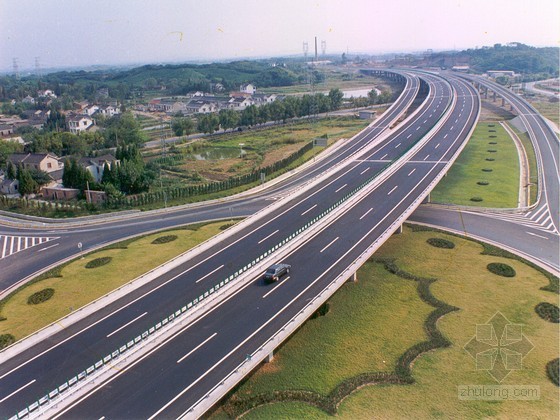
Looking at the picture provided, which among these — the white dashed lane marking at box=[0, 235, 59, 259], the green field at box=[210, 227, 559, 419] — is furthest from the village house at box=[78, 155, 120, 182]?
the green field at box=[210, 227, 559, 419]

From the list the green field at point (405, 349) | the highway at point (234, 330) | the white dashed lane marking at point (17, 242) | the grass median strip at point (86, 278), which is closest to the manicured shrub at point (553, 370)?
the green field at point (405, 349)

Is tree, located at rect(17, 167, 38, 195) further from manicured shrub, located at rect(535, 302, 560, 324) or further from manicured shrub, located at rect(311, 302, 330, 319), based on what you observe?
manicured shrub, located at rect(535, 302, 560, 324)

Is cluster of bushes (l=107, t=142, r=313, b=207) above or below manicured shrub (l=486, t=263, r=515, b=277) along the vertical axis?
above

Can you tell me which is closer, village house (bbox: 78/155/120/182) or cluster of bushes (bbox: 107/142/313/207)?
cluster of bushes (bbox: 107/142/313/207)

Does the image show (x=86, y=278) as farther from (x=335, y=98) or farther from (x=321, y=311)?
(x=335, y=98)

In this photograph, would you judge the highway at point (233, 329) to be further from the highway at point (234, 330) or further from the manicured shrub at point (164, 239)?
the manicured shrub at point (164, 239)

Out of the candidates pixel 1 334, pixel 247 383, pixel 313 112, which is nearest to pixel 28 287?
pixel 1 334

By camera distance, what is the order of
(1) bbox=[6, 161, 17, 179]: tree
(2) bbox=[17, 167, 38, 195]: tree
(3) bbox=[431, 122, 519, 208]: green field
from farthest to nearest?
(1) bbox=[6, 161, 17, 179]: tree
(2) bbox=[17, 167, 38, 195]: tree
(3) bbox=[431, 122, 519, 208]: green field
